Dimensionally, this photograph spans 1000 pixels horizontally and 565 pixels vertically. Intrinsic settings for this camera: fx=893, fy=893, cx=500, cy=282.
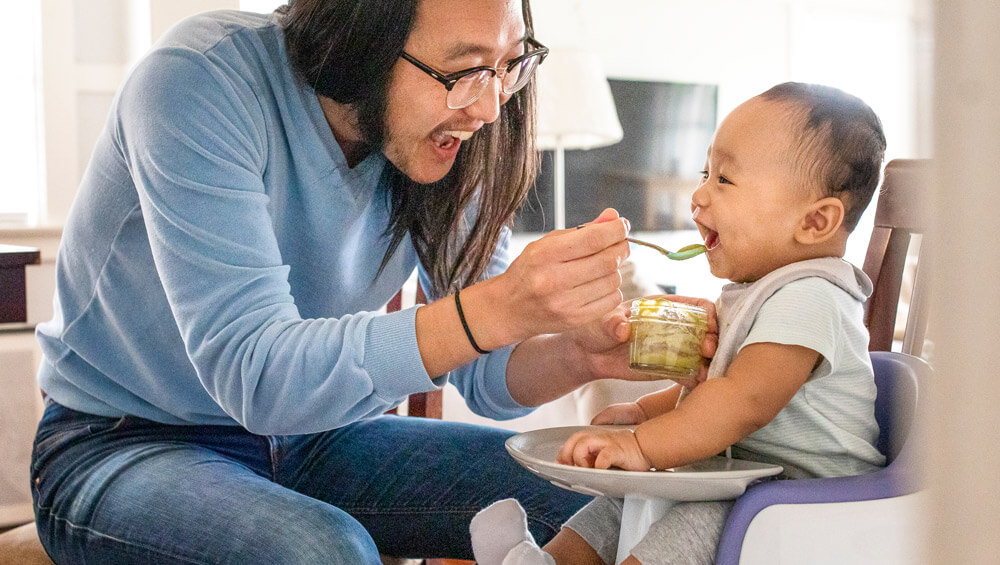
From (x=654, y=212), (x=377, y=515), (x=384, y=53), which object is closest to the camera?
(x=384, y=53)

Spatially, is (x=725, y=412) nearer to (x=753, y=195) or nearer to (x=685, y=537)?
(x=685, y=537)

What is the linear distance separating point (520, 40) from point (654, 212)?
4.09m

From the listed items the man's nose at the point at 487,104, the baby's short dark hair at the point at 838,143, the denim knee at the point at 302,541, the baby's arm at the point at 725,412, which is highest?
the man's nose at the point at 487,104

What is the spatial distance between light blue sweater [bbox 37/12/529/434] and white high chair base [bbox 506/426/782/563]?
15cm

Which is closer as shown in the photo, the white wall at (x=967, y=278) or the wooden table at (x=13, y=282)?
the white wall at (x=967, y=278)

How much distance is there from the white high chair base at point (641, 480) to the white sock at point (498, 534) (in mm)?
91

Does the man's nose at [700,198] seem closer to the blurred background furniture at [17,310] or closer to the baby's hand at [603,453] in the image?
the baby's hand at [603,453]

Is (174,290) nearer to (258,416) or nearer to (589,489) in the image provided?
(258,416)

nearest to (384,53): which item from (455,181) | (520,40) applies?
(520,40)

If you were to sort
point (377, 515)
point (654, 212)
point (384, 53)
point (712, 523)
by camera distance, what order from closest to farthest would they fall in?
1. point (712, 523)
2. point (384, 53)
3. point (377, 515)
4. point (654, 212)

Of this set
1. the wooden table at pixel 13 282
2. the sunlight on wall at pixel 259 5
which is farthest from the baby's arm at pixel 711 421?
the sunlight on wall at pixel 259 5

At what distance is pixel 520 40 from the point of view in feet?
3.86

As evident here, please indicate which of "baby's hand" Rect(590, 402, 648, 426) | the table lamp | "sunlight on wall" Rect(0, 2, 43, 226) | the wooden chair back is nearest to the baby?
"baby's hand" Rect(590, 402, 648, 426)

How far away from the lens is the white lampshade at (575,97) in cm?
380
